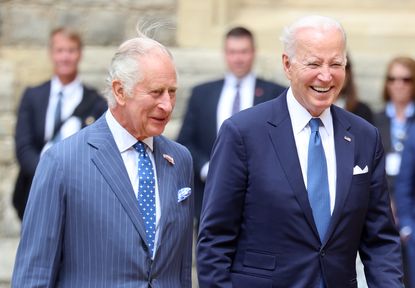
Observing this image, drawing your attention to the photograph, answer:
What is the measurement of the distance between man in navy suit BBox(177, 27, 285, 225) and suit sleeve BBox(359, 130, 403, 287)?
3.39 meters

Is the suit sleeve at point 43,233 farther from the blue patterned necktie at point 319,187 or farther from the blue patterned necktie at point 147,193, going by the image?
the blue patterned necktie at point 319,187

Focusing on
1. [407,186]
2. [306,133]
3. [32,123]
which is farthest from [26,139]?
[306,133]

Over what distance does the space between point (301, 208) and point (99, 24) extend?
6.95 metres

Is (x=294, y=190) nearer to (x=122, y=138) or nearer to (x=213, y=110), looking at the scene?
(x=122, y=138)

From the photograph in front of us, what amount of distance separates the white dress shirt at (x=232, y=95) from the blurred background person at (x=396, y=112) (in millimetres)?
875

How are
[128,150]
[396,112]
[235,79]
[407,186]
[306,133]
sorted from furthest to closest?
[396,112], [235,79], [407,186], [306,133], [128,150]

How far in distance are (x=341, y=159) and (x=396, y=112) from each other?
3807 mm

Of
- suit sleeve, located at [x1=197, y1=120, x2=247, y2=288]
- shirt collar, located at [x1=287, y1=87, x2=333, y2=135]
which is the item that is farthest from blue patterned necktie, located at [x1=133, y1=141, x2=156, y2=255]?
shirt collar, located at [x1=287, y1=87, x2=333, y2=135]

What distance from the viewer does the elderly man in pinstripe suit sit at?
5219mm

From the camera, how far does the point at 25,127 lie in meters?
9.55

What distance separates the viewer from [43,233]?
5211 millimetres

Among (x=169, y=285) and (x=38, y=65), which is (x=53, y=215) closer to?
(x=169, y=285)

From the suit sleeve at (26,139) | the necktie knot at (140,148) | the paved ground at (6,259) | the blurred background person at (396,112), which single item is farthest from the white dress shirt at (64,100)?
the necktie knot at (140,148)

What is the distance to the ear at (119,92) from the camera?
17.5ft
